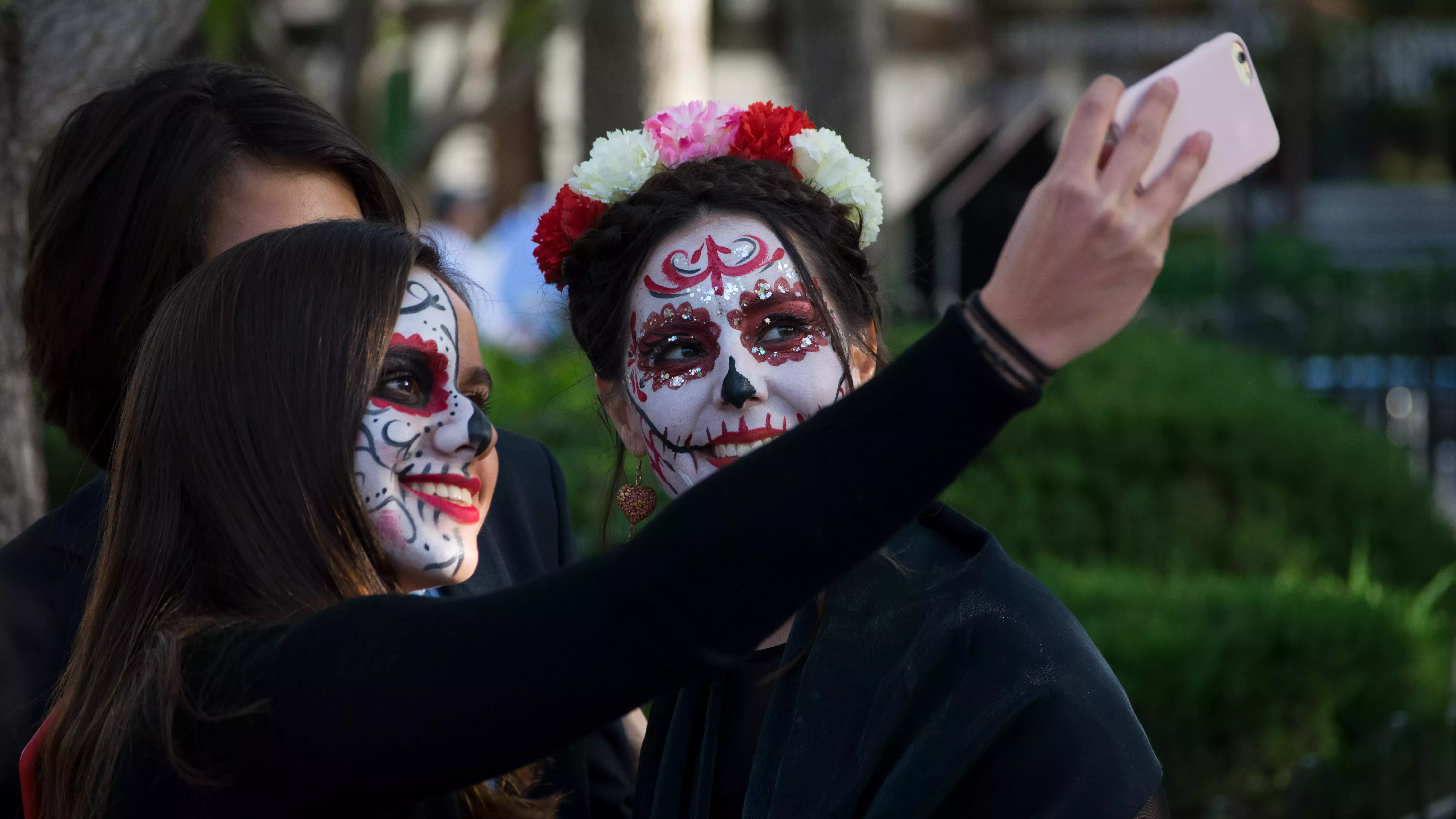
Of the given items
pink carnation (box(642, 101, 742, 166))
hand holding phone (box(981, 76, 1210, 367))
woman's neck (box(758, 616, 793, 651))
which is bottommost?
woman's neck (box(758, 616, 793, 651))

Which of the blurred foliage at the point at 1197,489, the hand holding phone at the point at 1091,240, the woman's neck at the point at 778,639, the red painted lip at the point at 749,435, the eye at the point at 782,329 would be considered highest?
the hand holding phone at the point at 1091,240

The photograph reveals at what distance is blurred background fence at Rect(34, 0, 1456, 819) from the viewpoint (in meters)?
3.99

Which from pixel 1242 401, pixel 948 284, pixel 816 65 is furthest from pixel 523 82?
pixel 1242 401

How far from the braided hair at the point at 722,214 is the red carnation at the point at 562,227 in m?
0.03

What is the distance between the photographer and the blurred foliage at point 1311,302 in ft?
30.5

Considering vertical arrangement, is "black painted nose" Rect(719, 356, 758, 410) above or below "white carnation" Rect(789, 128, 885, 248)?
below

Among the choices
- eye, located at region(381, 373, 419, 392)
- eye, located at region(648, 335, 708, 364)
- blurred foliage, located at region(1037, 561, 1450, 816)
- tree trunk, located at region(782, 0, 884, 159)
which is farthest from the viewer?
tree trunk, located at region(782, 0, 884, 159)

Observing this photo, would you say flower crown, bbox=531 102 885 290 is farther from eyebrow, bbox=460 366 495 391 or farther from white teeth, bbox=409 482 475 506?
white teeth, bbox=409 482 475 506

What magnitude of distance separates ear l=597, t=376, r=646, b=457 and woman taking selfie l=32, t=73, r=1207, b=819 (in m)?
0.37

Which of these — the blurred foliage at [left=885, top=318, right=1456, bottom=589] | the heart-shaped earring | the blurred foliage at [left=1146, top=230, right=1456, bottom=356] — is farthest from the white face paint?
the blurred foliage at [left=1146, top=230, right=1456, bottom=356]

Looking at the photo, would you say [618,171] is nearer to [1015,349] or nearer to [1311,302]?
[1015,349]

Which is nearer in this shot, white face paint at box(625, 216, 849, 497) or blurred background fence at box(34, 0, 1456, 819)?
white face paint at box(625, 216, 849, 497)

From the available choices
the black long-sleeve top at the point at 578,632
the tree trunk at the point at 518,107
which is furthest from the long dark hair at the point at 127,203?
the tree trunk at the point at 518,107

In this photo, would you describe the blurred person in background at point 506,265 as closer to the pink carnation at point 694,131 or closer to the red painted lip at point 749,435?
the pink carnation at point 694,131
